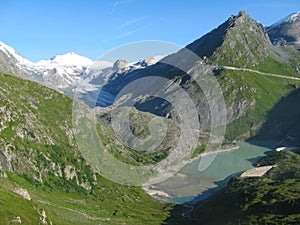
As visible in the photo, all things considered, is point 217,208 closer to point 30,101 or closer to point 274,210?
point 274,210

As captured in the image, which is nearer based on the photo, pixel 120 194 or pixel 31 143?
pixel 31 143

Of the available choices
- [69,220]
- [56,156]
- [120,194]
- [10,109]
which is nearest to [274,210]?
[69,220]

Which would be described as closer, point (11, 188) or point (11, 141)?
point (11, 188)

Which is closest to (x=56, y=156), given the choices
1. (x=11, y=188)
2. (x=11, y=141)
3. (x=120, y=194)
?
(x=11, y=141)

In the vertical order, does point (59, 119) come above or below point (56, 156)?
above

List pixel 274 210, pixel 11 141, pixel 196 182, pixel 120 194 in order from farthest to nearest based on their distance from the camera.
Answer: pixel 196 182 < pixel 120 194 < pixel 11 141 < pixel 274 210

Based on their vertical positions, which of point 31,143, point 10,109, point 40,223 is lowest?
point 40,223

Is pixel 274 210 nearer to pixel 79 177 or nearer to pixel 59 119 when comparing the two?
pixel 79 177

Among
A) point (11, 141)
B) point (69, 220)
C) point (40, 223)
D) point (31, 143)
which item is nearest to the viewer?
point (40, 223)

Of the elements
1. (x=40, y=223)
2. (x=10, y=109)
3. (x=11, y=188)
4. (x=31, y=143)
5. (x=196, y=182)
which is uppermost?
(x=10, y=109)
